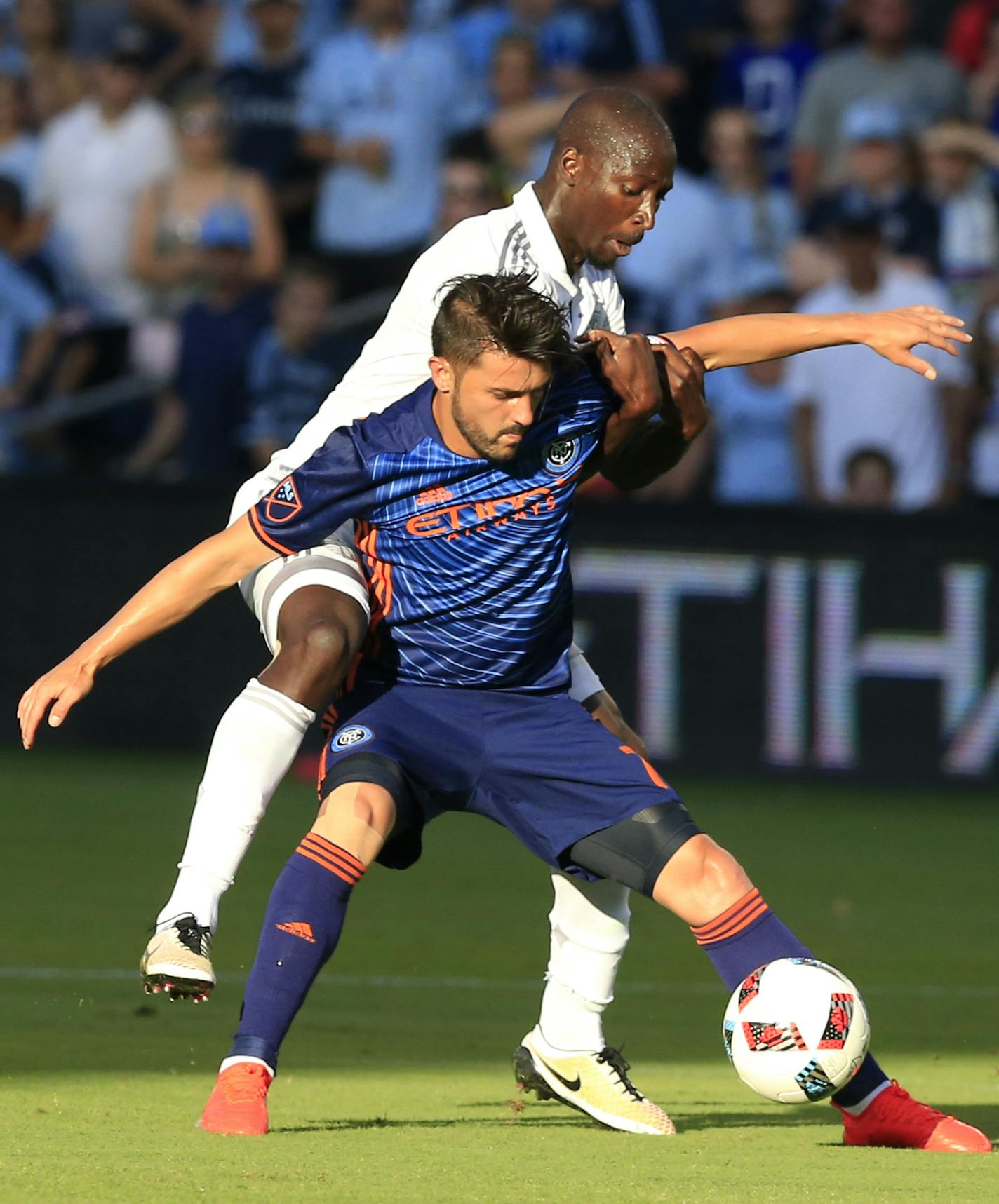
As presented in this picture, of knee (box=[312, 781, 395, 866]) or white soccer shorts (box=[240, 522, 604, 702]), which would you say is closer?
knee (box=[312, 781, 395, 866])

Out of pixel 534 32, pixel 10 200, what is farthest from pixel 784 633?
pixel 10 200

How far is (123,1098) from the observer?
5.18m

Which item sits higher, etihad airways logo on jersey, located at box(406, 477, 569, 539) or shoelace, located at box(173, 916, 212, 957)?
etihad airways logo on jersey, located at box(406, 477, 569, 539)

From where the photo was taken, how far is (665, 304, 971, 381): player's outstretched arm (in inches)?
207

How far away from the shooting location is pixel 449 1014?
22.4 ft

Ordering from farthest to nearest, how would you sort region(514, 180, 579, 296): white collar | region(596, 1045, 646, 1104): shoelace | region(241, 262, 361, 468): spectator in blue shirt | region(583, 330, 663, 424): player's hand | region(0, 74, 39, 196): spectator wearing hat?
region(0, 74, 39, 196): spectator wearing hat
region(241, 262, 361, 468): spectator in blue shirt
region(514, 180, 579, 296): white collar
region(596, 1045, 646, 1104): shoelace
region(583, 330, 663, 424): player's hand

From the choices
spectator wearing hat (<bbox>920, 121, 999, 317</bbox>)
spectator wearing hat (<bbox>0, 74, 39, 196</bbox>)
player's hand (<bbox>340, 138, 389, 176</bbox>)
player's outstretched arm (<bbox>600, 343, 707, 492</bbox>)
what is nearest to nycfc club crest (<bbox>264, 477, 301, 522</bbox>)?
player's outstretched arm (<bbox>600, 343, 707, 492</bbox>)

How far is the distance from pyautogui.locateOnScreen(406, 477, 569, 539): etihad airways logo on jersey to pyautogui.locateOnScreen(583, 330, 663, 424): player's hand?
311 millimetres

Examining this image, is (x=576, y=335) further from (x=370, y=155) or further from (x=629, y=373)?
(x=370, y=155)

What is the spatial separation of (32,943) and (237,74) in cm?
745

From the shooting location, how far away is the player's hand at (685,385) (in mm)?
5215

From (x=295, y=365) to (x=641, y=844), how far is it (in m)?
7.45

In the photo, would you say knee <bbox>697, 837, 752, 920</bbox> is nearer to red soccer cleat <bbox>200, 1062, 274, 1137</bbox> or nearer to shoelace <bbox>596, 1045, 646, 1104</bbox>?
shoelace <bbox>596, 1045, 646, 1104</bbox>

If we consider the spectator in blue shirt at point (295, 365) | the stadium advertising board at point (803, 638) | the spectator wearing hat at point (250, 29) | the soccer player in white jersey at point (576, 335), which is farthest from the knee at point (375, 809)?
the spectator wearing hat at point (250, 29)
